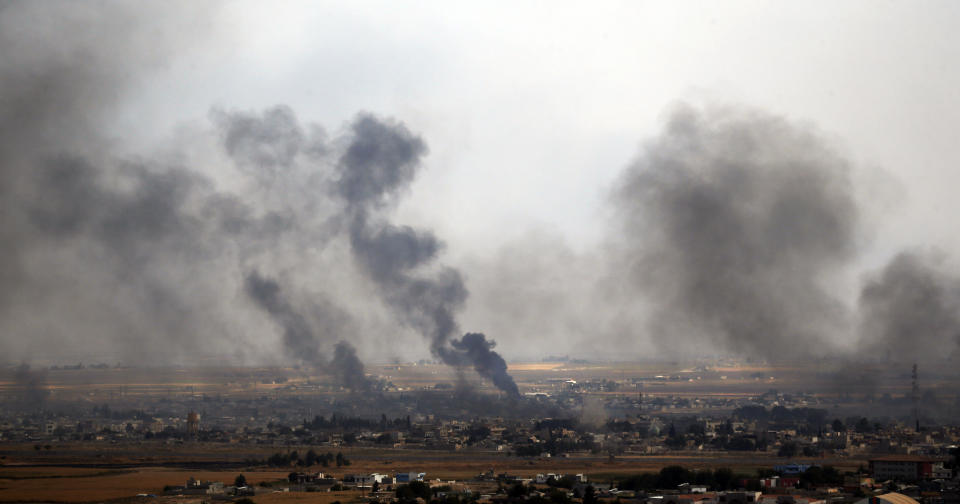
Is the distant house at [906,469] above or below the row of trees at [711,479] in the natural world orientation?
above

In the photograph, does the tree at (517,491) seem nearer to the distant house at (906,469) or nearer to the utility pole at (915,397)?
the distant house at (906,469)

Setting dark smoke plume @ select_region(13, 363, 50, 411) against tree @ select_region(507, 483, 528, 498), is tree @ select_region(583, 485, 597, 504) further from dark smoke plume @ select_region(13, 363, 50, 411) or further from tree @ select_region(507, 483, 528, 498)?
dark smoke plume @ select_region(13, 363, 50, 411)

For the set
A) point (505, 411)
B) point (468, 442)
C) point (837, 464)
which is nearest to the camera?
point (837, 464)

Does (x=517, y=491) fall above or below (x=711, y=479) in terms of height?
below

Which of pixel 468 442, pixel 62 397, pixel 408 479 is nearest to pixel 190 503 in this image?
pixel 408 479

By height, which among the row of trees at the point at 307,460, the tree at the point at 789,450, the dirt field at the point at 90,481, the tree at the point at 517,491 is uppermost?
the tree at the point at 789,450

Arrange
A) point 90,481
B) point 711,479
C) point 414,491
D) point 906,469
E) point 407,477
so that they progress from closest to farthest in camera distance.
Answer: point 414,491, point 711,479, point 906,469, point 90,481, point 407,477

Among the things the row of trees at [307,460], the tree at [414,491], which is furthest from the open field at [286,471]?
the tree at [414,491]

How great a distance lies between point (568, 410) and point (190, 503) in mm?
40597

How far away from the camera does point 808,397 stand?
7775 cm

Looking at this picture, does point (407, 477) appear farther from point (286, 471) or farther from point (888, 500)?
point (888, 500)

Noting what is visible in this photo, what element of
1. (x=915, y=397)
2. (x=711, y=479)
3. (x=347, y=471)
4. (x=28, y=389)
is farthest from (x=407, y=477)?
(x=28, y=389)

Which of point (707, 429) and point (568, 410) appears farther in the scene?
point (568, 410)

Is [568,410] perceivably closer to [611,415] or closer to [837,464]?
[611,415]
